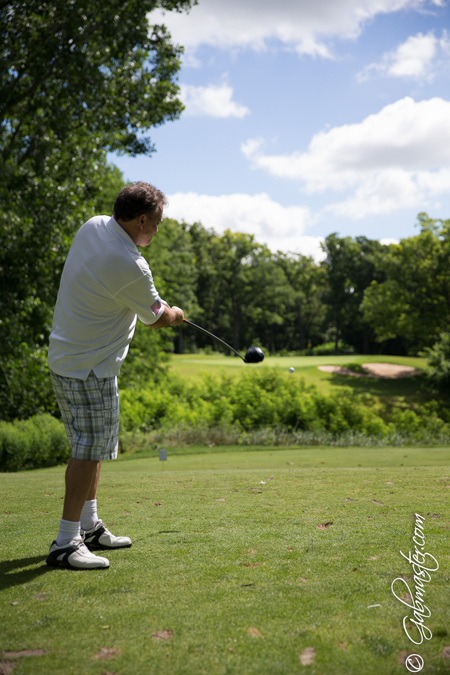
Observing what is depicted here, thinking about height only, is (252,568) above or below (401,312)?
below

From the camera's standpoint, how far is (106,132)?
11922mm

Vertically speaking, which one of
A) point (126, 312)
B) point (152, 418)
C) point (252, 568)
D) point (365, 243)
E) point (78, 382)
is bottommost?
point (152, 418)

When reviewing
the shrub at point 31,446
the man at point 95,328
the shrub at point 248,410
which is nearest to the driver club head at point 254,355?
the man at point 95,328

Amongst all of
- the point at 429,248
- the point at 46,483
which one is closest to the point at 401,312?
the point at 429,248

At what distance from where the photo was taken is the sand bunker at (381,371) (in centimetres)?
2942

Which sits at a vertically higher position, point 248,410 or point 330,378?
point 248,410

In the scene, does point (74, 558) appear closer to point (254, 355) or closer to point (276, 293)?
point (254, 355)

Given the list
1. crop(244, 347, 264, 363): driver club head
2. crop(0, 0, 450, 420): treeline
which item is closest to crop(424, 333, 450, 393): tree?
crop(0, 0, 450, 420): treeline

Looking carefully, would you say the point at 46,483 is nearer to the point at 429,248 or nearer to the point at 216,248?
the point at 429,248

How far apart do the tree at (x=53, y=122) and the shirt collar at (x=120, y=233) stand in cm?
829

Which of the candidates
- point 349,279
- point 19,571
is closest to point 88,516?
point 19,571

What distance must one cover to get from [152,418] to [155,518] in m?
8.94

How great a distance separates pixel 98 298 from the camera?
2789mm

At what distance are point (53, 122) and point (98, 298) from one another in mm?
10002
